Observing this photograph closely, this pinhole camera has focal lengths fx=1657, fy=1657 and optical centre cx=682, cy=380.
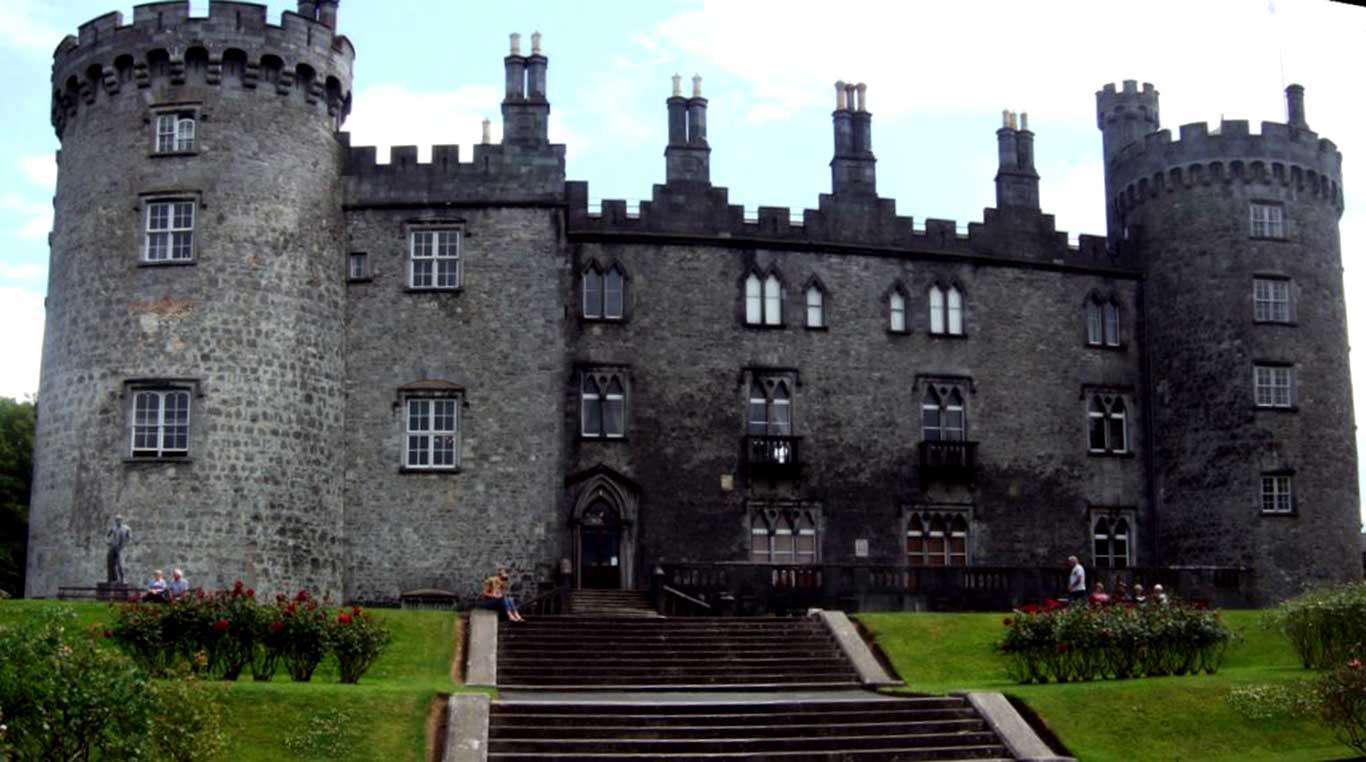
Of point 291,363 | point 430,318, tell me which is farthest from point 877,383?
point 291,363

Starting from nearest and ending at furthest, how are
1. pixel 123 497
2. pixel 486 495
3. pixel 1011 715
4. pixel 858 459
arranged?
pixel 1011 715, pixel 123 497, pixel 486 495, pixel 858 459

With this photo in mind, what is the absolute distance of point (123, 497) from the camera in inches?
1452

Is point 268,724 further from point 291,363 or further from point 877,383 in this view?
point 877,383

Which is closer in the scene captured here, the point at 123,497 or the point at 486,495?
the point at 123,497

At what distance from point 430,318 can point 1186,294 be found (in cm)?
2092

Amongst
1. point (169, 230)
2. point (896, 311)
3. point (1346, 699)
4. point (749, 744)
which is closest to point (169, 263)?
point (169, 230)

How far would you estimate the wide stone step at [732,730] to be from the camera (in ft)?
79.5

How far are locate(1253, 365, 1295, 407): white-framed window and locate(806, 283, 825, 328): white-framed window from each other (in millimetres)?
11883

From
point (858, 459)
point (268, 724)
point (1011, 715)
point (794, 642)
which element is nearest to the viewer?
point (268, 724)

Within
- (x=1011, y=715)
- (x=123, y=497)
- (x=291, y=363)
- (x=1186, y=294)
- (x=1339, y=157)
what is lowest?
(x=1011, y=715)

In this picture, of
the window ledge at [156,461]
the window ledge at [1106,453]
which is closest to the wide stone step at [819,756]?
the window ledge at [156,461]

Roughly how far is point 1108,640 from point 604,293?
18576mm

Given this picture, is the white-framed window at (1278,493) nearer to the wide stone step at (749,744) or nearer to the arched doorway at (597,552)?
the arched doorway at (597,552)

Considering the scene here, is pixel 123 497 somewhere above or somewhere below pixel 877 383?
below
